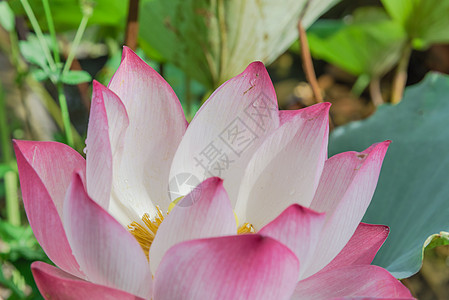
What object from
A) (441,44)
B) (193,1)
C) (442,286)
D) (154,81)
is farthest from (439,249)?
(154,81)

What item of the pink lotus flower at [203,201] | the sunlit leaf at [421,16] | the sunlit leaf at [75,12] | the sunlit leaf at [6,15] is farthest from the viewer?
the sunlit leaf at [421,16]

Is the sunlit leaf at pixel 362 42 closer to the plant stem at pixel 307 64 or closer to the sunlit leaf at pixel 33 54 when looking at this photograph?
the plant stem at pixel 307 64

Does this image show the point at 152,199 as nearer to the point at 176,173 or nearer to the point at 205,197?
the point at 176,173

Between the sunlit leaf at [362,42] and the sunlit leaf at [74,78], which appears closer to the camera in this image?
the sunlit leaf at [74,78]

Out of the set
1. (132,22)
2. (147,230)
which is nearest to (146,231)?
(147,230)

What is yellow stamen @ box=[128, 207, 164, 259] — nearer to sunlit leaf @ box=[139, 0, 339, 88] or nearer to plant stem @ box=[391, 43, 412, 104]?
sunlit leaf @ box=[139, 0, 339, 88]

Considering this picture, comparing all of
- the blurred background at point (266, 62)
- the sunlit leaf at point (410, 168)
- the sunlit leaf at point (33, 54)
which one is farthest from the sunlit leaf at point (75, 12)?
the sunlit leaf at point (410, 168)

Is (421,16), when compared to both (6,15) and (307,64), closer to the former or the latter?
(307,64)

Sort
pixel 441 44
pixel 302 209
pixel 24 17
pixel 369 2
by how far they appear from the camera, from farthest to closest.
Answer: pixel 369 2 → pixel 441 44 → pixel 24 17 → pixel 302 209
